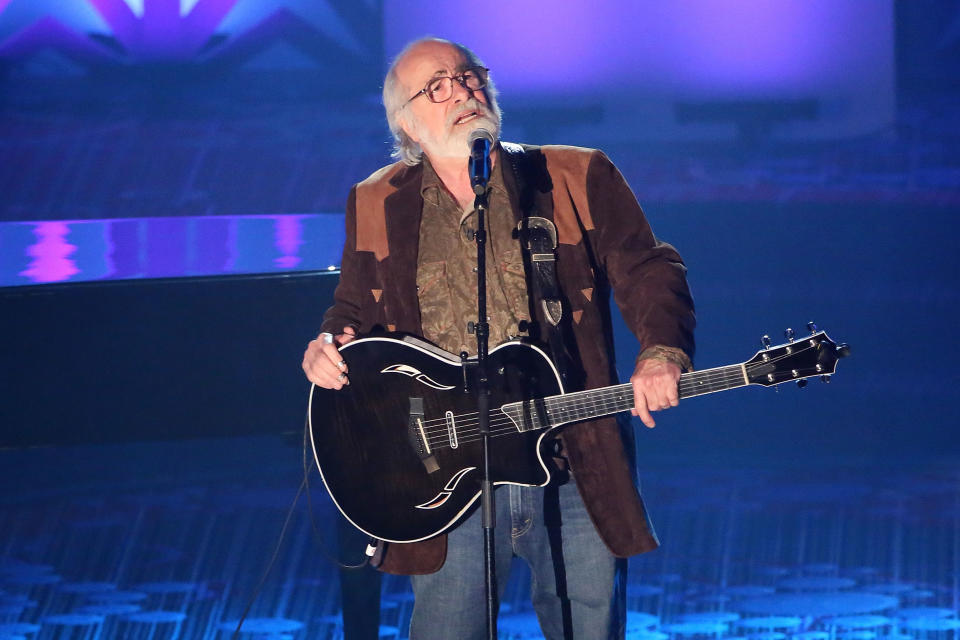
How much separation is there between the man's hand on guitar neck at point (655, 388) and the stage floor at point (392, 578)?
→ 5.82 ft

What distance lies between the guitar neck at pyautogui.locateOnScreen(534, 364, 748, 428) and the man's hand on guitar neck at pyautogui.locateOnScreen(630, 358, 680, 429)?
0.08 feet

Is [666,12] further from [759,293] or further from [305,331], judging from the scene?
[305,331]

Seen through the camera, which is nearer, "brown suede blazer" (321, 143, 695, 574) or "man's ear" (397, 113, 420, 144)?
"brown suede blazer" (321, 143, 695, 574)

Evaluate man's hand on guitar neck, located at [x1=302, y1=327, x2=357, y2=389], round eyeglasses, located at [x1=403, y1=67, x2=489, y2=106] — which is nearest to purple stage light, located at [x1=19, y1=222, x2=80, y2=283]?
man's hand on guitar neck, located at [x1=302, y1=327, x2=357, y2=389]

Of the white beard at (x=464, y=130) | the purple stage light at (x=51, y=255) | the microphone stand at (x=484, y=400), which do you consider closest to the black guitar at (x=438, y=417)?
the microphone stand at (x=484, y=400)

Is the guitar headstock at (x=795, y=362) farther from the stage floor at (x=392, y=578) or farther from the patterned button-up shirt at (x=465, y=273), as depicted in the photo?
the stage floor at (x=392, y=578)

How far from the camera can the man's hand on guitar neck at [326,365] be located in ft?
7.84

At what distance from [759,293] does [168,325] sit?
5230mm

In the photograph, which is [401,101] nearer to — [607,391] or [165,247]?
[607,391]

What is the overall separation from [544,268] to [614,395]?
1.10ft

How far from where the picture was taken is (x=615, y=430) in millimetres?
2330

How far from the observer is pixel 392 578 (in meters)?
5.30

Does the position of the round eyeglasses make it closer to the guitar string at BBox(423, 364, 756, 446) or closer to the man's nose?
the man's nose

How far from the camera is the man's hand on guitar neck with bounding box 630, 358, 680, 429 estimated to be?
214 centimetres
